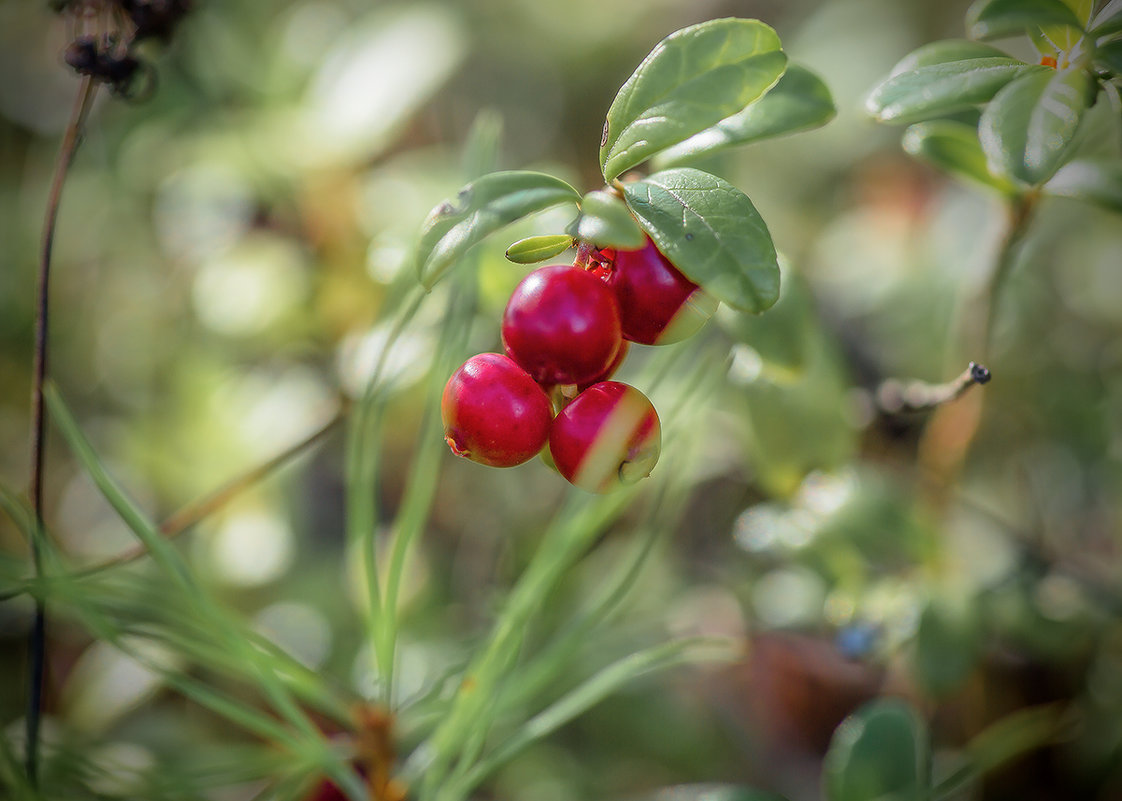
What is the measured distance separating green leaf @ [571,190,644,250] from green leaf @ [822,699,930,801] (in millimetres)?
755

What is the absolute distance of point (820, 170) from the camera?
2086 mm

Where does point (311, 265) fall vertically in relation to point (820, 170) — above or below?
above

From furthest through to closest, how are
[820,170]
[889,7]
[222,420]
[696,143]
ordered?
[889,7]
[820,170]
[222,420]
[696,143]

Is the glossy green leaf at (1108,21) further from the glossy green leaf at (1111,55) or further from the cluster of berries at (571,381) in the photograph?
the cluster of berries at (571,381)

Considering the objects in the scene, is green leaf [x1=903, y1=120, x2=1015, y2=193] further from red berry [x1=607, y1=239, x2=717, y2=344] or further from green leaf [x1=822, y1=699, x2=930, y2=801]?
green leaf [x1=822, y1=699, x2=930, y2=801]

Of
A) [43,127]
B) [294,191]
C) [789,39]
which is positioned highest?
[43,127]

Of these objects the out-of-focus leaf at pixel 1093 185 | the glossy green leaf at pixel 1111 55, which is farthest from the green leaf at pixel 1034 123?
the out-of-focus leaf at pixel 1093 185

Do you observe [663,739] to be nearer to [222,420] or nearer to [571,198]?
[222,420]

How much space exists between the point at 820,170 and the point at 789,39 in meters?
0.57

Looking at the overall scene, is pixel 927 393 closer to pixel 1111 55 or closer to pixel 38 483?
pixel 1111 55

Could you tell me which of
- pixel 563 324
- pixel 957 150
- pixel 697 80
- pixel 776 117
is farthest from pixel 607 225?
pixel 957 150

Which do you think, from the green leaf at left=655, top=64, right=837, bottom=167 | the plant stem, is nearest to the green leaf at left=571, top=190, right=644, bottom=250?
the green leaf at left=655, top=64, right=837, bottom=167

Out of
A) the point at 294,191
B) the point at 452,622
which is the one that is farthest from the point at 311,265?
the point at 452,622

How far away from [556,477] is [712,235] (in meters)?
1.26
